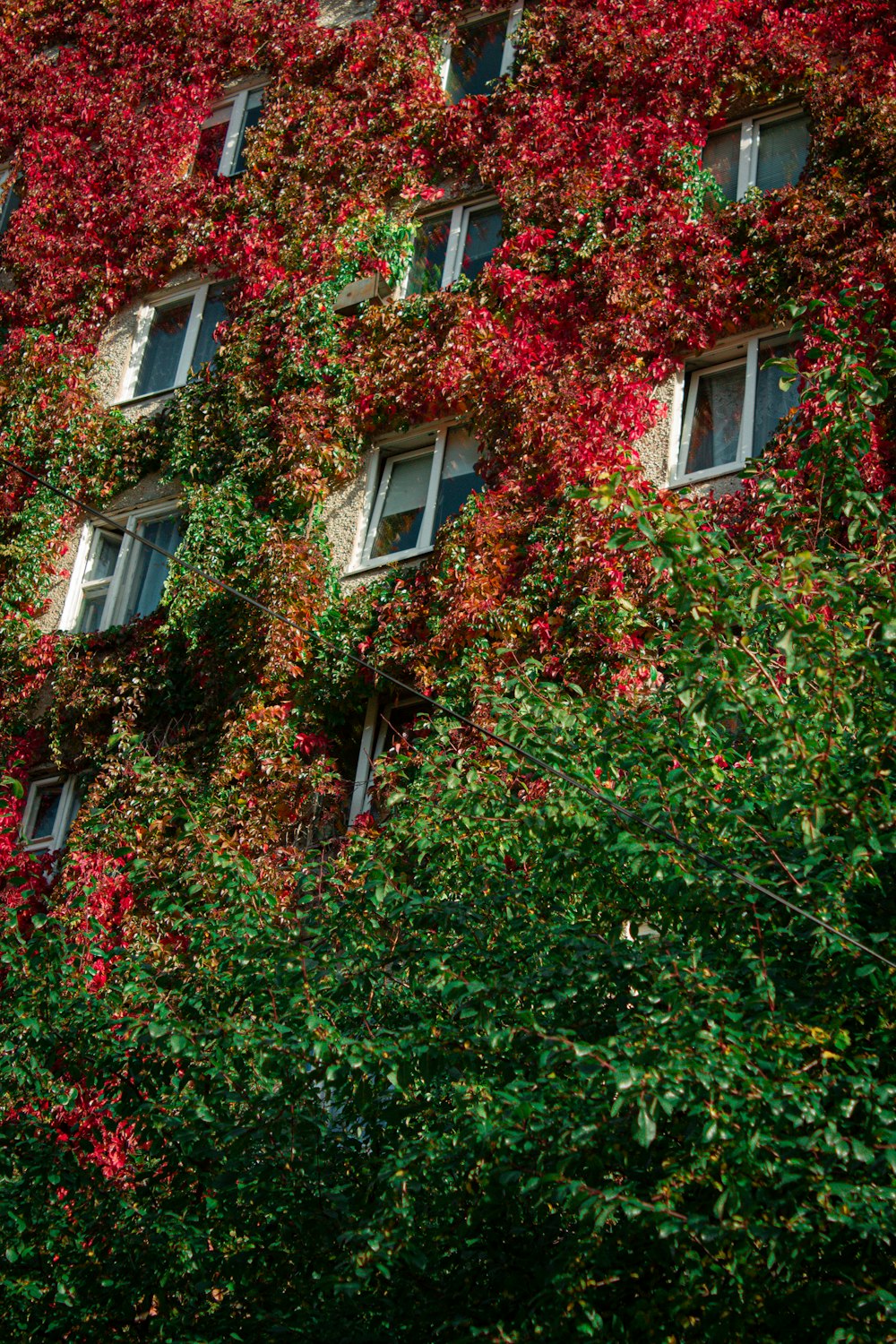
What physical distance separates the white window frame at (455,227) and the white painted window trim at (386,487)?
5.84 feet

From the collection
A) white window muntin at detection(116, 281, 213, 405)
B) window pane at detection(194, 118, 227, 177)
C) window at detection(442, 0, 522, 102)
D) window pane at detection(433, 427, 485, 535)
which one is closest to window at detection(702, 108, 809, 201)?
window at detection(442, 0, 522, 102)

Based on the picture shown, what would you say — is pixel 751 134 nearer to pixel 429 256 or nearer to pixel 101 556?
pixel 429 256

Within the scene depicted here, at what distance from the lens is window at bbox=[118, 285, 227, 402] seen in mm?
18172

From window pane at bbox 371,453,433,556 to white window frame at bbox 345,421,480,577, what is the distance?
0.05m

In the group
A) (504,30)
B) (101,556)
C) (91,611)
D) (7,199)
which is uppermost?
(504,30)

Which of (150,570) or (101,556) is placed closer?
(150,570)

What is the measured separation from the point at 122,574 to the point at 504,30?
7.68m

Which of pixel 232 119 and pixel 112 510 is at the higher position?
pixel 232 119

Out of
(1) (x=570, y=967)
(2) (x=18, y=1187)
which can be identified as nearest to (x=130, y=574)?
(2) (x=18, y=1187)

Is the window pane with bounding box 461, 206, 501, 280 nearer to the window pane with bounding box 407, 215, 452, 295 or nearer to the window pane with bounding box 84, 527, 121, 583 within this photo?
the window pane with bounding box 407, 215, 452, 295

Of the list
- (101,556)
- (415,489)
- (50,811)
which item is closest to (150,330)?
(101,556)

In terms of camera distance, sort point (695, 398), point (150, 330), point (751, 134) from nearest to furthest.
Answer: point (695, 398) → point (751, 134) → point (150, 330)

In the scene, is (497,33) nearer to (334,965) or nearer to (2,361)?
(2,361)

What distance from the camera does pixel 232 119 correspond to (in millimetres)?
19844
